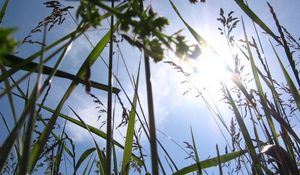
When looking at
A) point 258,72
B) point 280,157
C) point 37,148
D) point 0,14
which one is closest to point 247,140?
point 280,157

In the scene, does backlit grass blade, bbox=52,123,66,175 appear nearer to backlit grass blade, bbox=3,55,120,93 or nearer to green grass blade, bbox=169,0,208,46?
backlit grass blade, bbox=3,55,120,93

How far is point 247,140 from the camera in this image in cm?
157

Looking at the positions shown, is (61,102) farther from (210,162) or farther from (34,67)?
(210,162)

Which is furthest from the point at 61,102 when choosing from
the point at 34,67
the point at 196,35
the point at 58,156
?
the point at 58,156

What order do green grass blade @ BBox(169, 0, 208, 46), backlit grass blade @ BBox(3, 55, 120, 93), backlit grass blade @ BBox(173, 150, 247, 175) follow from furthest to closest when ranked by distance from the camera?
1. backlit grass blade @ BBox(173, 150, 247, 175)
2. green grass blade @ BBox(169, 0, 208, 46)
3. backlit grass blade @ BBox(3, 55, 120, 93)

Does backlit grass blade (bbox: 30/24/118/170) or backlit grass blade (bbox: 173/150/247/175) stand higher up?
backlit grass blade (bbox: 30/24/118/170)

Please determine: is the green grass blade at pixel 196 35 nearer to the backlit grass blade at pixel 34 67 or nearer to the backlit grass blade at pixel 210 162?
the backlit grass blade at pixel 34 67

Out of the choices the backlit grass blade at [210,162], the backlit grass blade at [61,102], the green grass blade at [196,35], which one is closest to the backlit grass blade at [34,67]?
the backlit grass blade at [61,102]

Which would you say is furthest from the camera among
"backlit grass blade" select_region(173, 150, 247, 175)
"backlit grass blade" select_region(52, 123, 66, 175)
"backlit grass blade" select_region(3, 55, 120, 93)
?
"backlit grass blade" select_region(52, 123, 66, 175)

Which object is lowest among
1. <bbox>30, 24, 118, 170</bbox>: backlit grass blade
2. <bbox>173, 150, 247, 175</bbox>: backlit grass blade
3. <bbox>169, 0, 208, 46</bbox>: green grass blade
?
<bbox>173, 150, 247, 175</bbox>: backlit grass blade

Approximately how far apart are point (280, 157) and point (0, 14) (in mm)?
1554

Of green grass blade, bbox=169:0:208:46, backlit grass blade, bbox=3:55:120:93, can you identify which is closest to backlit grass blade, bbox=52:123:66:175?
backlit grass blade, bbox=3:55:120:93

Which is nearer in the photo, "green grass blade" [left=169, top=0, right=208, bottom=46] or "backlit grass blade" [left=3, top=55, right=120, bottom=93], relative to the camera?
"backlit grass blade" [left=3, top=55, right=120, bottom=93]

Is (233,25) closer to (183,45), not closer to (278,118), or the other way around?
(278,118)
